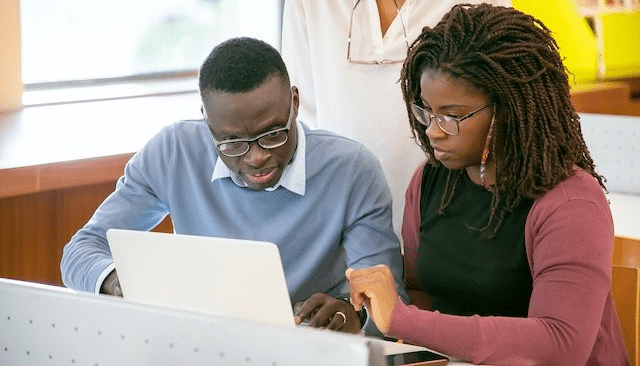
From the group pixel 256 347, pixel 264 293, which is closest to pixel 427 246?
pixel 264 293

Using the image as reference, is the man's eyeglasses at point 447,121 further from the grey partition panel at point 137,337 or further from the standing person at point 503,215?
the grey partition panel at point 137,337

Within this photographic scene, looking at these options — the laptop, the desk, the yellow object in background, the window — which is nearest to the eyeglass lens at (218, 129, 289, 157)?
the laptop

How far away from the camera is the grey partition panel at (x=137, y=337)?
3.48ft

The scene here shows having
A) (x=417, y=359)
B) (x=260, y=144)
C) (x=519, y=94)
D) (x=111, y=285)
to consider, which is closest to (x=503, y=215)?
(x=519, y=94)

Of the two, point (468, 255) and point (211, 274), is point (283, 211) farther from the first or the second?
point (211, 274)

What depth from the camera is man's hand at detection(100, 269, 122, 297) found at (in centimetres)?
178

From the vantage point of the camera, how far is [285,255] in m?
1.93

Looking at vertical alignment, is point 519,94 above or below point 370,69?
above

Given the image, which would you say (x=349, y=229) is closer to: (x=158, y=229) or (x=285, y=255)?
(x=285, y=255)

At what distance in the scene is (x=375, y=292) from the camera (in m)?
1.54

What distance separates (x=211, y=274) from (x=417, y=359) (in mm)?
Result: 346

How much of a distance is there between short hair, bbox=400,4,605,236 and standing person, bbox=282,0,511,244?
1.92ft

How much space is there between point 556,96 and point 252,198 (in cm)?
60

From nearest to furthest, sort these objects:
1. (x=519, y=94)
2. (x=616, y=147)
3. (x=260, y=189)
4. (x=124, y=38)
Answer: (x=519, y=94)
(x=260, y=189)
(x=616, y=147)
(x=124, y=38)
